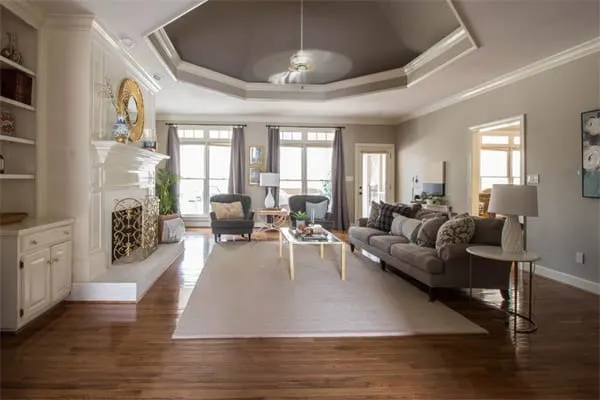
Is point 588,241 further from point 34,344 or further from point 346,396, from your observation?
point 34,344

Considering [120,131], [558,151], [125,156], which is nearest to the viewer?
[120,131]

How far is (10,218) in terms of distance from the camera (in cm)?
330

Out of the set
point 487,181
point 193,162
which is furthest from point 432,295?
point 193,162

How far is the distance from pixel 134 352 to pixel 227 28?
428cm

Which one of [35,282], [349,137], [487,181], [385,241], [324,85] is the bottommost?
[35,282]

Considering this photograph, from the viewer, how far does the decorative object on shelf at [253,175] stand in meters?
Answer: 9.75

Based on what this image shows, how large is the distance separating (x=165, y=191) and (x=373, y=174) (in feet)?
17.3

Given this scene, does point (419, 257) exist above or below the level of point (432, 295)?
above

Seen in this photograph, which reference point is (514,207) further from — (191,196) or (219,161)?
(191,196)

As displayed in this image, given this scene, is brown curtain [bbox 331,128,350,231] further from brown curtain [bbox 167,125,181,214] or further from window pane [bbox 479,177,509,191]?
brown curtain [bbox 167,125,181,214]

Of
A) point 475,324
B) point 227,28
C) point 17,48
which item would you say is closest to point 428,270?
point 475,324

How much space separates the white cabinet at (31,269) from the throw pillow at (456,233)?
356cm

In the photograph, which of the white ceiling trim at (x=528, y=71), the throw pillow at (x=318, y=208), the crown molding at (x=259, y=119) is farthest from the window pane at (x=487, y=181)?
the throw pillow at (x=318, y=208)

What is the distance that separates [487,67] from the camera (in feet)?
17.6
